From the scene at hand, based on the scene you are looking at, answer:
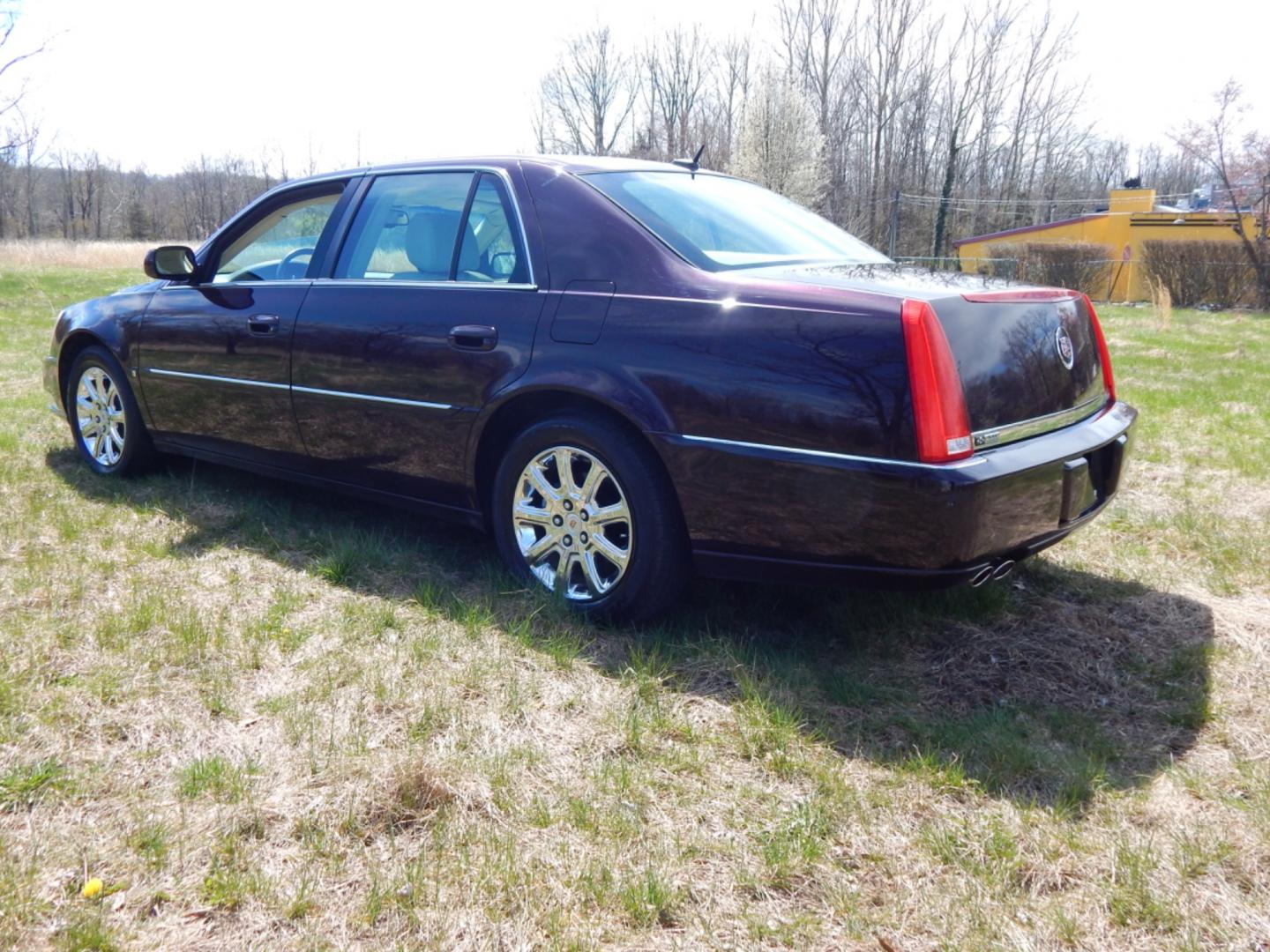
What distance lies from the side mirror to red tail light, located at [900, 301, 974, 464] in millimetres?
3550

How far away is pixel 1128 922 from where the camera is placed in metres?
2.09

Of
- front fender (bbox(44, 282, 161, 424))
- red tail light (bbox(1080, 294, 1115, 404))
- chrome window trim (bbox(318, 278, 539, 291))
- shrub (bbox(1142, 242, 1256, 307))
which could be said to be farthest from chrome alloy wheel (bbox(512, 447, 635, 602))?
shrub (bbox(1142, 242, 1256, 307))

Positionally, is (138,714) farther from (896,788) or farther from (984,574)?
(984,574)

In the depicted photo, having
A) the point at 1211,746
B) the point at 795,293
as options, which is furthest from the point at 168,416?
the point at 1211,746

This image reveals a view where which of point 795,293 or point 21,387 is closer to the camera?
point 795,293

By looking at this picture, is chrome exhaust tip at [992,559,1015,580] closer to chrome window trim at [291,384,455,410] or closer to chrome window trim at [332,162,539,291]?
chrome window trim at [332,162,539,291]

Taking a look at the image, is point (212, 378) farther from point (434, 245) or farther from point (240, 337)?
point (434, 245)

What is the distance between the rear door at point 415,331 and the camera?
3721mm

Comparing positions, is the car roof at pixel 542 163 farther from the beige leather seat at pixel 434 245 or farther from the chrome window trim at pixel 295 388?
the chrome window trim at pixel 295 388

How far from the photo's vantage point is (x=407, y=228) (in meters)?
4.19

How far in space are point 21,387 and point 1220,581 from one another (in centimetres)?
861

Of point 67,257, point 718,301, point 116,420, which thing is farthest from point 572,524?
point 67,257

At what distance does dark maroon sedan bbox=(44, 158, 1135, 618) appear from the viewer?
9.52 ft

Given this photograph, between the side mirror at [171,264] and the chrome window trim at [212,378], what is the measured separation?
0.45m
